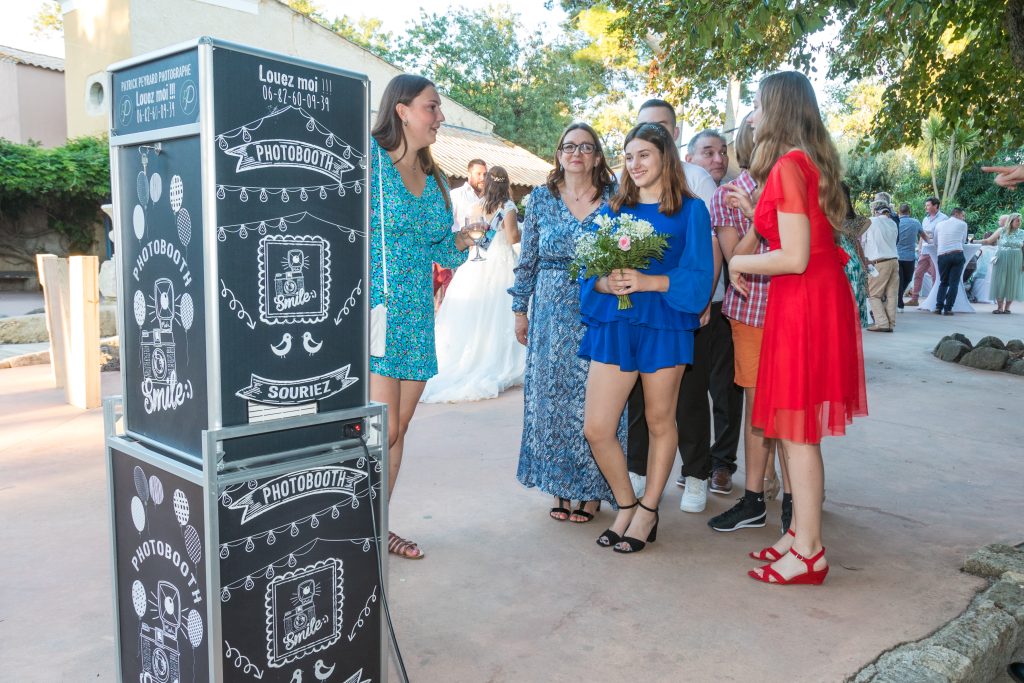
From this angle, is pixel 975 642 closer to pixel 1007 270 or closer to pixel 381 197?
pixel 381 197

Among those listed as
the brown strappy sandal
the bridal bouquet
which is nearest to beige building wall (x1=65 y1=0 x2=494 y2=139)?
the bridal bouquet

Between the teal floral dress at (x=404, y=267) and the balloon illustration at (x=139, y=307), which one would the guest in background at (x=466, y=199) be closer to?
the teal floral dress at (x=404, y=267)

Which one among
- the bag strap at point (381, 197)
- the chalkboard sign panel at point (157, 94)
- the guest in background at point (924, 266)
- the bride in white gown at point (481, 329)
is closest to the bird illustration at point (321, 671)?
the chalkboard sign panel at point (157, 94)

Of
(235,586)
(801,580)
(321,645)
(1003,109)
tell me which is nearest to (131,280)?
(235,586)

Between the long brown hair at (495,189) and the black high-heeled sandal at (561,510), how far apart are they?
3.64 metres

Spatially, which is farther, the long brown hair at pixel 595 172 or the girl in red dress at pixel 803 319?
the long brown hair at pixel 595 172

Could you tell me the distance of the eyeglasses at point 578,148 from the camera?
4.08 m

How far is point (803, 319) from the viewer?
3.46m

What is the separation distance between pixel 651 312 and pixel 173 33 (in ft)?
63.7

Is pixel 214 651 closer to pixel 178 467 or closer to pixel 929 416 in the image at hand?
pixel 178 467

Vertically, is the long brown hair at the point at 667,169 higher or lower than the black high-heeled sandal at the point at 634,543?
higher

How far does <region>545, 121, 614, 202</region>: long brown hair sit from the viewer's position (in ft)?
13.6

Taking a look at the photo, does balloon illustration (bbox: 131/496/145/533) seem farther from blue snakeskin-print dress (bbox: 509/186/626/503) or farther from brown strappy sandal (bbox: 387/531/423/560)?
blue snakeskin-print dress (bbox: 509/186/626/503)

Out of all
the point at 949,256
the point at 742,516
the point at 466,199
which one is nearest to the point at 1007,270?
the point at 949,256
